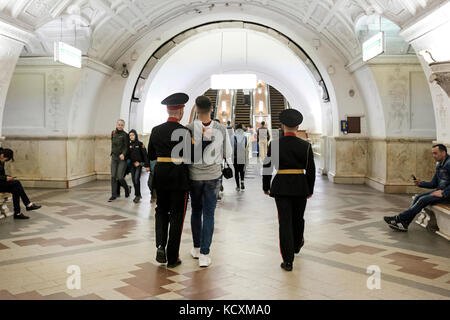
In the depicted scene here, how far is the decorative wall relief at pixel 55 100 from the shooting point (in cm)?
1068

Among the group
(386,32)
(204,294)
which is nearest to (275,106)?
(386,32)

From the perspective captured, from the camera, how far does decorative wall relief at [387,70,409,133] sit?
10.2 meters

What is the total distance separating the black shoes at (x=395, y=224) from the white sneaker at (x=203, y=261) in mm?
3007

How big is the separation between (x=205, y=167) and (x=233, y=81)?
11452mm

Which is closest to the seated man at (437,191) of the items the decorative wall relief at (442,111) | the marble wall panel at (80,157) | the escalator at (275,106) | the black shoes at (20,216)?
the decorative wall relief at (442,111)

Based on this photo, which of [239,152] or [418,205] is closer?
[418,205]

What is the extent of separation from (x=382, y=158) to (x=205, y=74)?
11.1m

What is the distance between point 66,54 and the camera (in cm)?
869

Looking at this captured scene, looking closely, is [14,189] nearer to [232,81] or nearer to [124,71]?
[124,71]

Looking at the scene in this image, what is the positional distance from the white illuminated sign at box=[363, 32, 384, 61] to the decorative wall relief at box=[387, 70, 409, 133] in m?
1.79

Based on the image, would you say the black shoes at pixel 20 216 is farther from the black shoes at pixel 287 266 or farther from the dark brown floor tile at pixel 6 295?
the black shoes at pixel 287 266

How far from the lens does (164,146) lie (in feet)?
14.5
